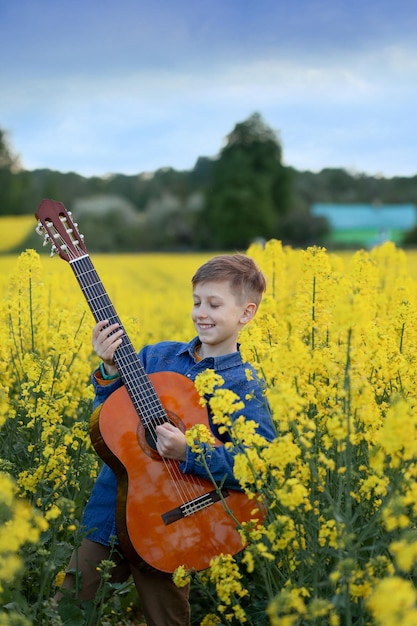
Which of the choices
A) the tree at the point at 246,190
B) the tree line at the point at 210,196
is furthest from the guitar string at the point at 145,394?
the tree at the point at 246,190

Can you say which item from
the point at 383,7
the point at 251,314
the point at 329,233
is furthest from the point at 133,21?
the point at 329,233

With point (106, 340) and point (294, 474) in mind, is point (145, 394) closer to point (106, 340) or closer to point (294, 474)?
point (106, 340)

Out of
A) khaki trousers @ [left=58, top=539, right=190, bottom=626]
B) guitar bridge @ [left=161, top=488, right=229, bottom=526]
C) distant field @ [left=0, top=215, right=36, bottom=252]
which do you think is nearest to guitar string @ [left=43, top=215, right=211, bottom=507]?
guitar bridge @ [left=161, top=488, right=229, bottom=526]

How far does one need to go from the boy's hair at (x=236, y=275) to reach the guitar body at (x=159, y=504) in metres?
0.57

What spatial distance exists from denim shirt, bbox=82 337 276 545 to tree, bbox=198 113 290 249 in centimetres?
4018

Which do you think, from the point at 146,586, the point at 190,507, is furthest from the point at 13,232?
the point at 190,507

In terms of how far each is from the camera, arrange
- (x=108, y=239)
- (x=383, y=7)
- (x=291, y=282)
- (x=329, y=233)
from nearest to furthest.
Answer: (x=291, y=282)
(x=383, y=7)
(x=108, y=239)
(x=329, y=233)

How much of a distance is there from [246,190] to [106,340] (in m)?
Result: 51.0

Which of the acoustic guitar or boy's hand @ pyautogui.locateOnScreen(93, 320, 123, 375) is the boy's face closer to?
the acoustic guitar

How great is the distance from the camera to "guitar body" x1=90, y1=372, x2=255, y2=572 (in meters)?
2.81

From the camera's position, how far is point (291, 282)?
7.44m

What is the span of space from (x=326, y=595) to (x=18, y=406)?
1537 millimetres

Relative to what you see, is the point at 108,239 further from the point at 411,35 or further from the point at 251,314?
the point at 251,314

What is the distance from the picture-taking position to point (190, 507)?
285 cm
